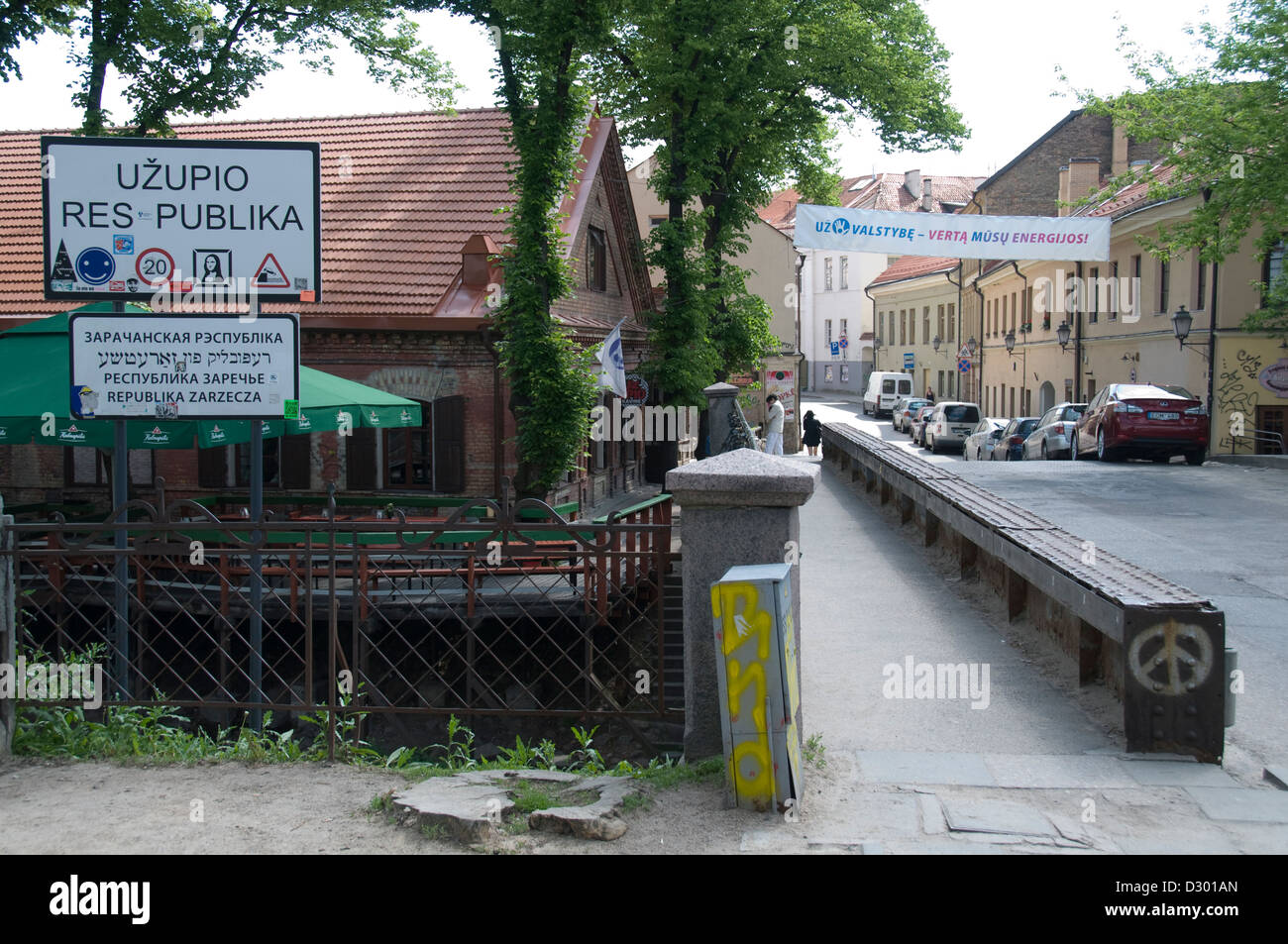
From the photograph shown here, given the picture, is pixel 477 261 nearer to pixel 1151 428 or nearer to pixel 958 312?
pixel 1151 428

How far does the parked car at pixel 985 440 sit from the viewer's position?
3186cm

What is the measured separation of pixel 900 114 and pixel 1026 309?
20965 millimetres

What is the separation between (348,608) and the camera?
13.2m

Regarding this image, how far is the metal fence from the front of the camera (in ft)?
20.1

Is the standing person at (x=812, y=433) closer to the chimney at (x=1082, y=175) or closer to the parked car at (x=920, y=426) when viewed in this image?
the parked car at (x=920, y=426)

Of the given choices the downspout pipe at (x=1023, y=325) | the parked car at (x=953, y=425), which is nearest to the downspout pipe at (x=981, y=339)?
the downspout pipe at (x=1023, y=325)

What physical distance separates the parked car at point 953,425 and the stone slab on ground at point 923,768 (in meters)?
36.1

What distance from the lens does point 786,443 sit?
34.6 metres

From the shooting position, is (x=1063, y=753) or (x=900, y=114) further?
(x=900, y=114)

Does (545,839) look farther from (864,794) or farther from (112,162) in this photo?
(112,162)

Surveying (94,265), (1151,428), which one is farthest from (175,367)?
(1151,428)

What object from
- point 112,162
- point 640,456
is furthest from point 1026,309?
point 112,162

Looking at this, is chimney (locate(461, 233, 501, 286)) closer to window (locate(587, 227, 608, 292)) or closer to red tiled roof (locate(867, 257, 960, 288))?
window (locate(587, 227, 608, 292))

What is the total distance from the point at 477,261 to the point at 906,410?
36.3m
